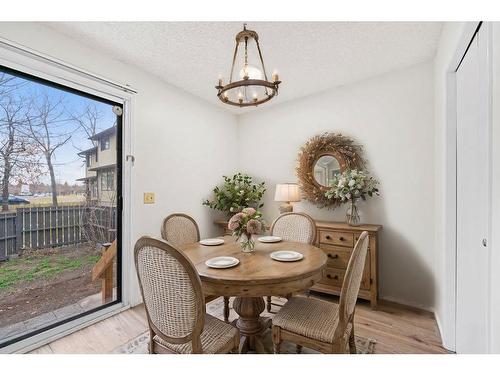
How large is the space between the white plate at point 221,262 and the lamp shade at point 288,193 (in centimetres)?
160

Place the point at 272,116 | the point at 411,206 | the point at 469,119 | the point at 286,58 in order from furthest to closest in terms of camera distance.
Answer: the point at 272,116, the point at 411,206, the point at 286,58, the point at 469,119

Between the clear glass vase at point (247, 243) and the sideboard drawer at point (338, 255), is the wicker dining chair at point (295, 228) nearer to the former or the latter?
the sideboard drawer at point (338, 255)

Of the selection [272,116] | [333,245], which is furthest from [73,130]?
[333,245]

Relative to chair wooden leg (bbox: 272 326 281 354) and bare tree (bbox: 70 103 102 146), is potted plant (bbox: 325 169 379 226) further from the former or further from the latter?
bare tree (bbox: 70 103 102 146)

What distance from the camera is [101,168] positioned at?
249 cm

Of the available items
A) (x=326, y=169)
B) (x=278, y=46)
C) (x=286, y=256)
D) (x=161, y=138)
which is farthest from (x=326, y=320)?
(x=161, y=138)

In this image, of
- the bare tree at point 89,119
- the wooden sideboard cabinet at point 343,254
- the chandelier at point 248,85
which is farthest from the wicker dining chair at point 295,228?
the bare tree at point 89,119

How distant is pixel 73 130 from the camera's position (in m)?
2.30

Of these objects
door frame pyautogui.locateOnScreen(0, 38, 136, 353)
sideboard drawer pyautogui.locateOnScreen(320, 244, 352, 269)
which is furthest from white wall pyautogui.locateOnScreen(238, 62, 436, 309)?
door frame pyautogui.locateOnScreen(0, 38, 136, 353)

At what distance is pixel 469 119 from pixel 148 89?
2.85m

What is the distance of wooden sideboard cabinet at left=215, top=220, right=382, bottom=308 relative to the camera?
2611mm

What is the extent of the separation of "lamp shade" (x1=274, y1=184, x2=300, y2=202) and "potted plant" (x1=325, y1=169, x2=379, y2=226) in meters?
0.38
